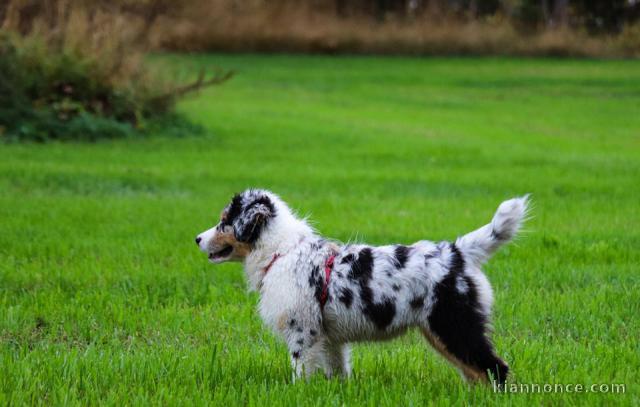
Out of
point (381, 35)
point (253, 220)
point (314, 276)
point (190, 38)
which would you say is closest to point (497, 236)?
point (314, 276)

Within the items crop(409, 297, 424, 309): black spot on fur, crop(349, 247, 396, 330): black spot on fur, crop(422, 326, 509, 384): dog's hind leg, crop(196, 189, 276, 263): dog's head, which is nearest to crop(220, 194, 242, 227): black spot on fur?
crop(196, 189, 276, 263): dog's head

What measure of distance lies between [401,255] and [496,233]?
0.56 meters

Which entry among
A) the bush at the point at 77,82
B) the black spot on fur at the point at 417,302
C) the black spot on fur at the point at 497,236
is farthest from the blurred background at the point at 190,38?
the black spot on fur at the point at 497,236

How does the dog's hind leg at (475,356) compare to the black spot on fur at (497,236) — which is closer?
the dog's hind leg at (475,356)

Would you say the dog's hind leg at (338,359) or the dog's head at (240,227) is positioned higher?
the dog's head at (240,227)

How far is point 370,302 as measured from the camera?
17.7 feet

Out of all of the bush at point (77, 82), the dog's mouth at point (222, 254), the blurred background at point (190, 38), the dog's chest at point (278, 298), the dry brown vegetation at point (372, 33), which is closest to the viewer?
the dog's chest at point (278, 298)

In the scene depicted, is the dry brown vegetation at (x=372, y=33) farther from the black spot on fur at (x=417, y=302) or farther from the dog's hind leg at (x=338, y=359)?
the black spot on fur at (x=417, y=302)

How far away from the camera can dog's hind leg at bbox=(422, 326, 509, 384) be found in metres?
5.11

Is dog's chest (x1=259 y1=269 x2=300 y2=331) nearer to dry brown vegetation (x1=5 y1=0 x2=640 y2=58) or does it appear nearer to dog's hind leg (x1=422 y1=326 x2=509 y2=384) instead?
dog's hind leg (x1=422 y1=326 x2=509 y2=384)

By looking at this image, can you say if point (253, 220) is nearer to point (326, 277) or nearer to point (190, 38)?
point (326, 277)

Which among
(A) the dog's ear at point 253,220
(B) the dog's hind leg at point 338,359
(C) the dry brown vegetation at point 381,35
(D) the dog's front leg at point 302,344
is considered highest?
(A) the dog's ear at point 253,220

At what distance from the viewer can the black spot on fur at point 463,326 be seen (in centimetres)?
511

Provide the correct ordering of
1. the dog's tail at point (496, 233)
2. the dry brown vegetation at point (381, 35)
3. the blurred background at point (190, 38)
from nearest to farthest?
the dog's tail at point (496, 233) → the blurred background at point (190, 38) → the dry brown vegetation at point (381, 35)
